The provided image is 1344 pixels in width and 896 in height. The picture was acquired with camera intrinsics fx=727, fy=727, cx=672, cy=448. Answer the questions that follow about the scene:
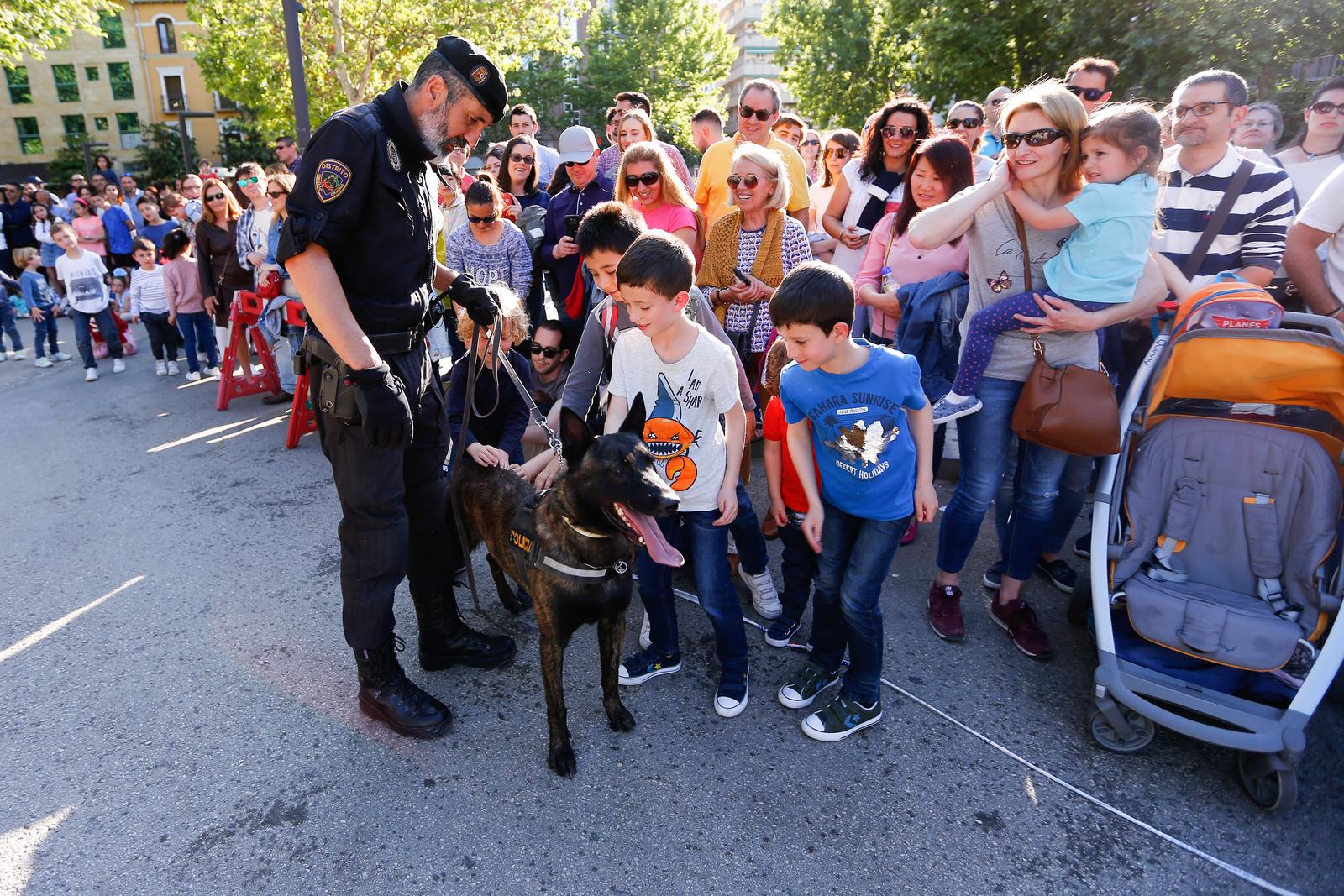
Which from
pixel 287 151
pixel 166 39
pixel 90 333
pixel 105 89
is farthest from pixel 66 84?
pixel 90 333

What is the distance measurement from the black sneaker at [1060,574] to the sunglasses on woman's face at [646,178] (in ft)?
10.1

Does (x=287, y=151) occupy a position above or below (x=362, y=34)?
below

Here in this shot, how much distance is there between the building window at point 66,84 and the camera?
1790 inches

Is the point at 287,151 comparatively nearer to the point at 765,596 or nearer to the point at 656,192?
the point at 656,192

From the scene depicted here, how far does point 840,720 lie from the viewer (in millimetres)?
2873

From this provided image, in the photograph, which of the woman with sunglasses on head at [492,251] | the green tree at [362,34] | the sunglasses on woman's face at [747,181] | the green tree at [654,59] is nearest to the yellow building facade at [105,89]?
the green tree at [654,59]

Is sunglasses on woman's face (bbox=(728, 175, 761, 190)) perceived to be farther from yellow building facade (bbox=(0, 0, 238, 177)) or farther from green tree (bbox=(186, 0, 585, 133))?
yellow building facade (bbox=(0, 0, 238, 177))

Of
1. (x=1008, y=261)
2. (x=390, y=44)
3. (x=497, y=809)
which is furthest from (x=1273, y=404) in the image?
(x=390, y=44)

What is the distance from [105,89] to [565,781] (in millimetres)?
60919

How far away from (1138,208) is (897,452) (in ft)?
4.51

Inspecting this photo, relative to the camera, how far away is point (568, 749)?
272cm

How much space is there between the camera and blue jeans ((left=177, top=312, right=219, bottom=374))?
8.42 metres

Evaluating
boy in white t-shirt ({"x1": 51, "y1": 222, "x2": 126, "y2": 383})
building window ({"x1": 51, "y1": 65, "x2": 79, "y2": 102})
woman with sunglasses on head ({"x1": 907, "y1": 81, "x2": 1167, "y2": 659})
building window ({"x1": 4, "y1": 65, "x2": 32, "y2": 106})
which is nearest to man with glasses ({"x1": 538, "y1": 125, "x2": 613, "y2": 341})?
woman with sunglasses on head ({"x1": 907, "y1": 81, "x2": 1167, "y2": 659})

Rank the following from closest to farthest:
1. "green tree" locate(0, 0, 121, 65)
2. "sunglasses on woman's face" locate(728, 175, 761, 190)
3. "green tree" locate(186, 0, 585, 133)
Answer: "sunglasses on woman's face" locate(728, 175, 761, 190) < "green tree" locate(0, 0, 121, 65) < "green tree" locate(186, 0, 585, 133)
